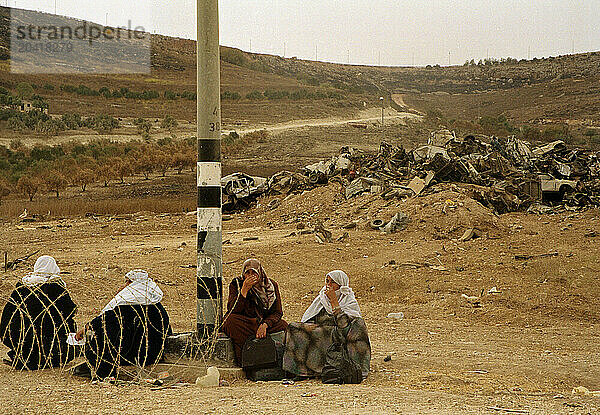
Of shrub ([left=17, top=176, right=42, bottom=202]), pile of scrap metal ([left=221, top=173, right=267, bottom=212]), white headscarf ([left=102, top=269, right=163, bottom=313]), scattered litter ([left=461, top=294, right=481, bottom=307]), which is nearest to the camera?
white headscarf ([left=102, top=269, right=163, bottom=313])

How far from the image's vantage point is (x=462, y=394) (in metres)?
4.71

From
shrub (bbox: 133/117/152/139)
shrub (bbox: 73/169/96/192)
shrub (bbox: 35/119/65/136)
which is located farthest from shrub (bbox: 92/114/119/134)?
shrub (bbox: 73/169/96/192)

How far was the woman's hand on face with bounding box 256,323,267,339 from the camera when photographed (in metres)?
5.64

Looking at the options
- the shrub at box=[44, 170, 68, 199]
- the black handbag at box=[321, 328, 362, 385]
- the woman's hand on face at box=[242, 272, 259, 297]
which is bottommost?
the black handbag at box=[321, 328, 362, 385]

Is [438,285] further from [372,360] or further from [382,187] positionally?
[382,187]

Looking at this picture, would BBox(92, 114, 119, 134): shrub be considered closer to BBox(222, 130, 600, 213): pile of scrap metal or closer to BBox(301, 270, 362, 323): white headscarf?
BBox(222, 130, 600, 213): pile of scrap metal

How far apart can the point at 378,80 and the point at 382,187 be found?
7585cm

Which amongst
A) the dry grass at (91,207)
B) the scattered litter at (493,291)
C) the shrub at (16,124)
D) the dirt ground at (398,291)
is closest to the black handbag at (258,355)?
the dirt ground at (398,291)

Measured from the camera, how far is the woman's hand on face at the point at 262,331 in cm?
564

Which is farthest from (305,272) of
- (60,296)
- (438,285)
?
(60,296)

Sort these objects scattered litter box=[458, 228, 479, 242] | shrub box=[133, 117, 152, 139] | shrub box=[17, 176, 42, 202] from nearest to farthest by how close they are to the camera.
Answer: scattered litter box=[458, 228, 479, 242] < shrub box=[17, 176, 42, 202] < shrub box=[133, 117, 152, 139]

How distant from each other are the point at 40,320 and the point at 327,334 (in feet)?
8.23

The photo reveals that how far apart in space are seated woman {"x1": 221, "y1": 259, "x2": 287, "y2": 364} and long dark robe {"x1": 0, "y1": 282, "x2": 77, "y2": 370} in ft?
4.59

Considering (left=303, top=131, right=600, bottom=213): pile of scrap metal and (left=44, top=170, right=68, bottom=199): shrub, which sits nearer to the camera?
(left=303, top=131, right=600, bottom=213): pile of scrap metal
